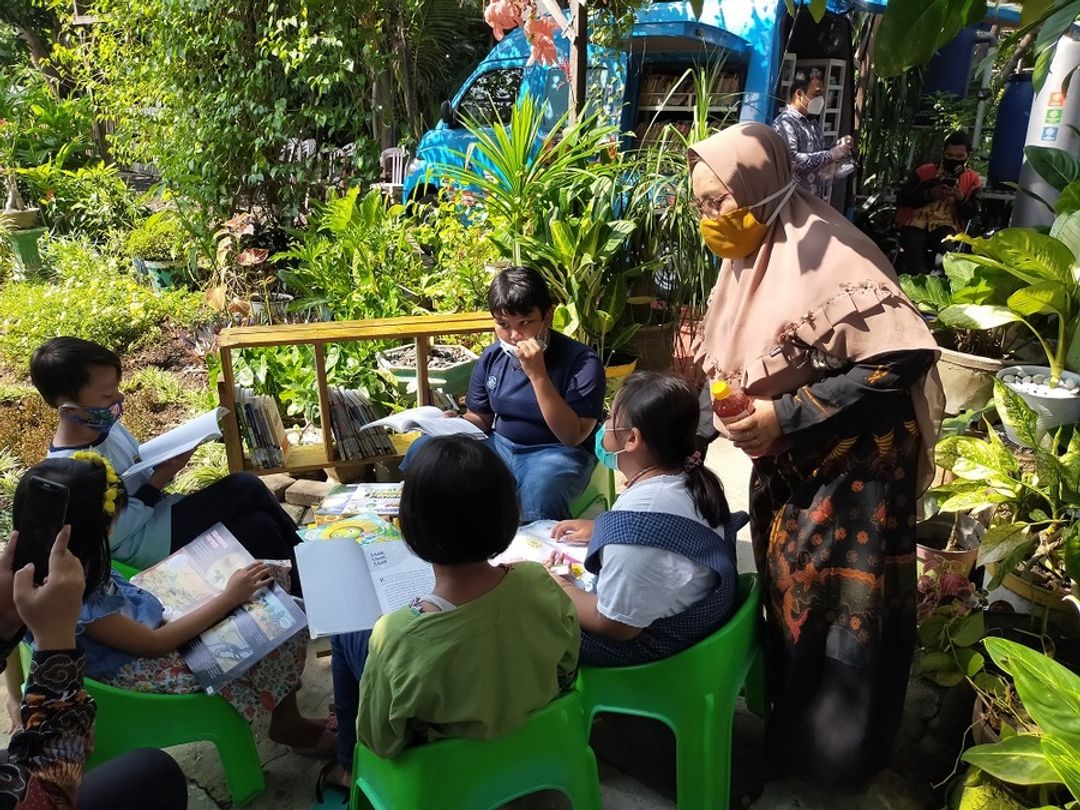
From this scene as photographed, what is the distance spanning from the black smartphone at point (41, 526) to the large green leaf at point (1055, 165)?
362 centimetres

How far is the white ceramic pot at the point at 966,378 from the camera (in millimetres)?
3145

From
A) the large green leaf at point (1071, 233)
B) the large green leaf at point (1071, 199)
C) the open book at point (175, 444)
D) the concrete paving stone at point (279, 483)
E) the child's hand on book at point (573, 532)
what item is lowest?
the concrete paving stone at point (279, 483)

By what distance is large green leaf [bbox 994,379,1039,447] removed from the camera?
2.35 meters

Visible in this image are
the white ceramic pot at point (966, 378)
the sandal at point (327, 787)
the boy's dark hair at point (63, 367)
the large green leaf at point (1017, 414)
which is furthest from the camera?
the white ceramic pot at point (966, 378)

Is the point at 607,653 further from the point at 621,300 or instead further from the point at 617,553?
the point at 621,300

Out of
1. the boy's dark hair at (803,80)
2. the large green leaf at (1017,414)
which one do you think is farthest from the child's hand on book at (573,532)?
the boy's dark hair at (803,80)

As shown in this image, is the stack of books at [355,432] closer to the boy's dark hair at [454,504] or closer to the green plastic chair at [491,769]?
the green plastic chair at [491,769]

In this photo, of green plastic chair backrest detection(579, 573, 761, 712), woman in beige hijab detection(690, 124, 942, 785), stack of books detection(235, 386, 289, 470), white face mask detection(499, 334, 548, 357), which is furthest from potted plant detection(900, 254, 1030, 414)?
stack of books detection(235, 386, 289, 470)

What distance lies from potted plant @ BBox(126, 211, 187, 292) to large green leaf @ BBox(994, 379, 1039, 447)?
18.8 ft

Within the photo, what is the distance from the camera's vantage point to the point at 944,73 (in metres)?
8.05

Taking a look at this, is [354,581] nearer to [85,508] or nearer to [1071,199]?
[85,508]

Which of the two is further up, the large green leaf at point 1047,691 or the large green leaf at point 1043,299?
the large green leaf at point 1043,299

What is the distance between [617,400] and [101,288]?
513 cm

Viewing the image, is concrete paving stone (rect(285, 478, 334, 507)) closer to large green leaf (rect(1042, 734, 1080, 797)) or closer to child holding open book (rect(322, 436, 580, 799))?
child holding open book (rect(322, 436, 580, 799))
